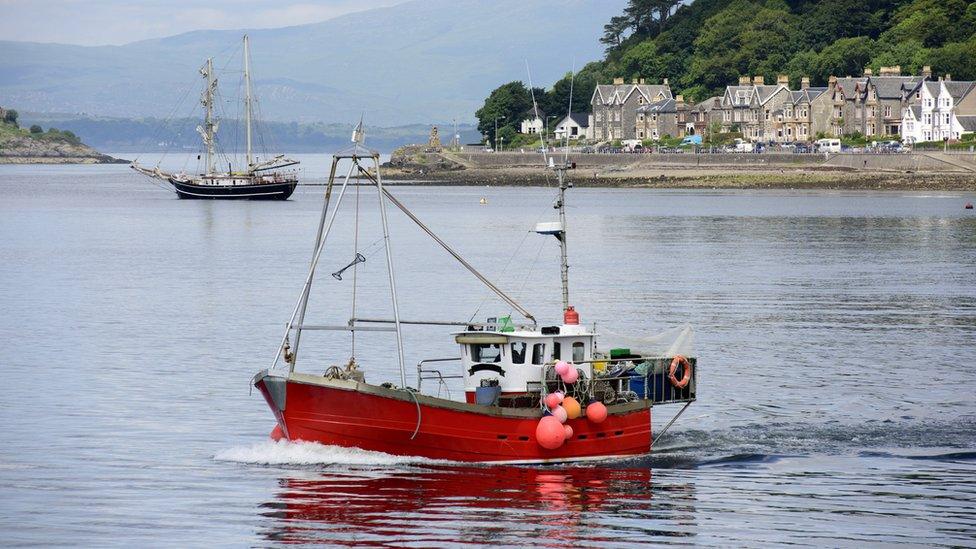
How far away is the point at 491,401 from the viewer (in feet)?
94.3

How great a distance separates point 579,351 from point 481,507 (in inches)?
197

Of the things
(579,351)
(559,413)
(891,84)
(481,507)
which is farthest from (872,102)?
(481,507)

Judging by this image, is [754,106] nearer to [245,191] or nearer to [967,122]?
[967,122]

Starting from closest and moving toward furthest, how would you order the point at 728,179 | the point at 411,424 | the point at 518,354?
the point at 411,424 → the point at 518,354 → the point at 728,179

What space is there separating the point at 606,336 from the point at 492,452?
407 centimetres

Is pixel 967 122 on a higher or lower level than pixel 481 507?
higher

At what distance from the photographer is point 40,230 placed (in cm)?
10738

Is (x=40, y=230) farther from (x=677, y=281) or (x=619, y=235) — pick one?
(x=677, y=281)

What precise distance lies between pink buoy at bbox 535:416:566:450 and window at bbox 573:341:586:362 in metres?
1.79

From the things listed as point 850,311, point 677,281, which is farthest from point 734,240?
point 850,311

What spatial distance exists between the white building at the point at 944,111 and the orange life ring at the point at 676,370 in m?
139

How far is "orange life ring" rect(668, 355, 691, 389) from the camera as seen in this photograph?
31.0 metres

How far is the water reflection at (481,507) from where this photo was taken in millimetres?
24719

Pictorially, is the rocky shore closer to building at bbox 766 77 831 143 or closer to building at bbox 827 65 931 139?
building at bbox 827 65 931 139
